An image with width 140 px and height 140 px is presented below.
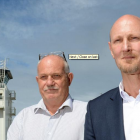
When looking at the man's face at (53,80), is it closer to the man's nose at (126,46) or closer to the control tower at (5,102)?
the man's nose at (126,46)

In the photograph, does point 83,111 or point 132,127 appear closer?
point 132,127

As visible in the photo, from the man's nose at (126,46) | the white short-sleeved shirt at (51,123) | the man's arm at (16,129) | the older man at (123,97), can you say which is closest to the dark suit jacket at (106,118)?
the older man at (123,97)

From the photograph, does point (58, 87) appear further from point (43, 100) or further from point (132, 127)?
point (132, 127)

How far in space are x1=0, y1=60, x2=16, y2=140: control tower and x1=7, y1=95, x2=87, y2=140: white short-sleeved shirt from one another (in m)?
30.7

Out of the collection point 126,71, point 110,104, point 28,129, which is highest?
point 126,71

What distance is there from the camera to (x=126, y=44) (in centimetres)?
312

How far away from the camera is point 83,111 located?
15.2 ft

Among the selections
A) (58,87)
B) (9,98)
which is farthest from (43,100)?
(9,98)

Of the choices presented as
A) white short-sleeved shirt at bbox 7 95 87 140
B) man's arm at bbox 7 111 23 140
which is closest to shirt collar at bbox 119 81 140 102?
A: white short-sleeved shirt at bbox 7 95 87 140

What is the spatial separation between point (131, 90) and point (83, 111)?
1420 mm

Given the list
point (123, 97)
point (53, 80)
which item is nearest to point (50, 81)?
point (53, 80)

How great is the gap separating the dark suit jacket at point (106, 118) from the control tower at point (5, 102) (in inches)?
1262

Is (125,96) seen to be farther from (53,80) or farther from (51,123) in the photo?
(51,123)

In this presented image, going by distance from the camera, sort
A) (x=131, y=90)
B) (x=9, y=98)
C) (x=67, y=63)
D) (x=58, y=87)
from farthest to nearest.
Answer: (x=9, y=98)
(x=67, y=63)
(x=58, y=87)
(x=131, y=90)
